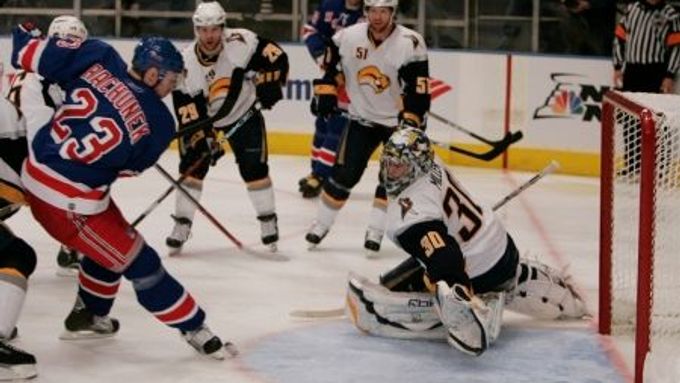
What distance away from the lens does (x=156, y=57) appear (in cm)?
376

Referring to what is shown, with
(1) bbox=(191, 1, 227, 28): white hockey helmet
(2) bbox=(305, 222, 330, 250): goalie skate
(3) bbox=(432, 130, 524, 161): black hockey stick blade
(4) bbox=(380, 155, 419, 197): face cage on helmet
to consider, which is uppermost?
(1) bbox=(191, 1, 227, 28): white hockey helmet

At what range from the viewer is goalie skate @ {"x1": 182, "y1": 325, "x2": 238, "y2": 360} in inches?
154

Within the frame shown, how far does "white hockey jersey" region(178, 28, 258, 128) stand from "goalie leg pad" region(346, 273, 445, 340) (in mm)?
1434

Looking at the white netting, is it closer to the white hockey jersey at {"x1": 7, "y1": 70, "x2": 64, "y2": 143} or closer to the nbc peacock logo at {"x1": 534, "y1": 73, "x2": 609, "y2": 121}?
the white hockey jersey at {"x1": 7, "y1": 70, "x2": 64, "y2": 143}

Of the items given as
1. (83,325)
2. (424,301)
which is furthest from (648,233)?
(83,325)

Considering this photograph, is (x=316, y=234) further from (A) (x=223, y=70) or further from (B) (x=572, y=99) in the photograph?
(B) (x=572, y=99)

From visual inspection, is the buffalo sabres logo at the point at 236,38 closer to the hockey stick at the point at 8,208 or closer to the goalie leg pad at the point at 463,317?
the hockey stick at the point at 8,208

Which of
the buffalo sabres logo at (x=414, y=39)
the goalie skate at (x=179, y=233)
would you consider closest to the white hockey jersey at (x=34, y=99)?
the goalie skate at (x=179, y=233)

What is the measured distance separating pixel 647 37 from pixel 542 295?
11.8 feet

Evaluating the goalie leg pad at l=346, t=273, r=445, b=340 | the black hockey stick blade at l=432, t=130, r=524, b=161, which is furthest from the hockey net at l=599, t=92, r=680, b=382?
the black hockey stick blade at l=432, t=130, r=524, b=161

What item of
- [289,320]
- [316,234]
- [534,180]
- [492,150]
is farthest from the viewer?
[492,150]

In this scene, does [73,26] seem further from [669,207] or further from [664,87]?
[664,87]

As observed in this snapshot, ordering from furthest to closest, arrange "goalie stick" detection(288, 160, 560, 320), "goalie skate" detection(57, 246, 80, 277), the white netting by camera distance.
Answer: "goalie skate" detection(57, 246, 80, 277) < "goalie stick" detection(288, 160, 560, 320) < the white netting

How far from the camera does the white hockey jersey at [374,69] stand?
568 cm
